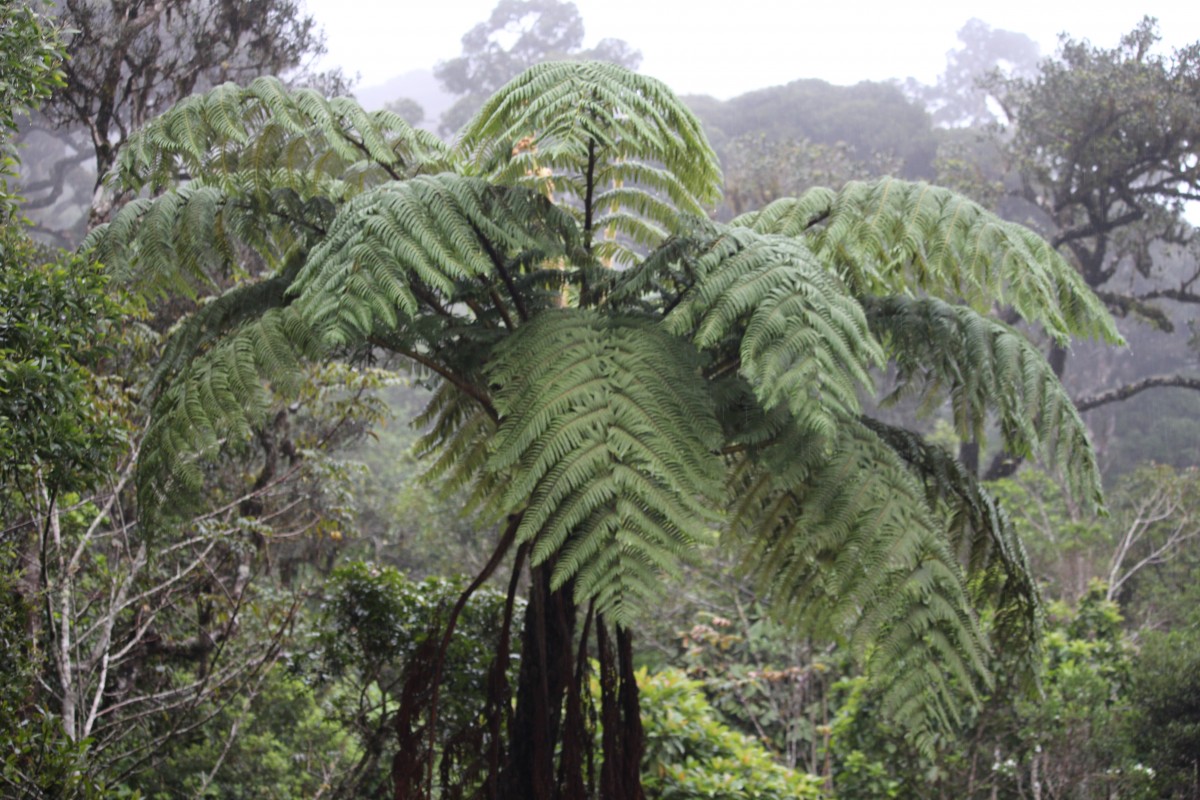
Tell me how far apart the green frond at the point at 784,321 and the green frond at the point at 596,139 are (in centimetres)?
40

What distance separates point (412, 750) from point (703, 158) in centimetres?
206

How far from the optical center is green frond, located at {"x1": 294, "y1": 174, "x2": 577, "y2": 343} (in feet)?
7.82

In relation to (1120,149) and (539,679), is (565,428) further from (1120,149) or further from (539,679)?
(1120,149)

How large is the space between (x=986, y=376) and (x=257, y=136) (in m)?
2.37

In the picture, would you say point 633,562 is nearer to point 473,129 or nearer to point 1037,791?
point 473,129

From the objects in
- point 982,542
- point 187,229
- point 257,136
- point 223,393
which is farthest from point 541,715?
point 257,136

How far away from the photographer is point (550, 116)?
8.73ft

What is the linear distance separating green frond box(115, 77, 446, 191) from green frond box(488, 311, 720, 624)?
880mm

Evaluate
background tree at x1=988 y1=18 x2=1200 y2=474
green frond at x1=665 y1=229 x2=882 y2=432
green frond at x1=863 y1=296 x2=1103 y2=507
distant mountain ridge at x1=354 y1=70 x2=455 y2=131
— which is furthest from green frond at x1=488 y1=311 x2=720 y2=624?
distant mountain ridge at x1=354 y1=70 x2=455 y2=131

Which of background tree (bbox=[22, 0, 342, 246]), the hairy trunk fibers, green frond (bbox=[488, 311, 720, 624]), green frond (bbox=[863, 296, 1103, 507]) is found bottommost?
the hairy trunk fibers

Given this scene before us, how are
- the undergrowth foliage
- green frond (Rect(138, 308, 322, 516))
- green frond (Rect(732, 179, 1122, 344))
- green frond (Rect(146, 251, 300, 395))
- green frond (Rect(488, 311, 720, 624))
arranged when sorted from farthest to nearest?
green frond (Rect(146, 251, 300, 395))
green frond (Rect(732, 179, 1122, 344))
green frond (Rect(138, 308, 322, 516))
the undergrowth foliage
green frond (Rect(488, 311, 720, 624))

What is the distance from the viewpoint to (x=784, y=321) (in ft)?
7.89

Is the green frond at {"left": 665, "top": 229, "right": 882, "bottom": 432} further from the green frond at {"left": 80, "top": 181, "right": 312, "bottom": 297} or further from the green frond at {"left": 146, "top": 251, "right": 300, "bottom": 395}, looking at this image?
the green frond at {"left": 146, "top": 251, "right": 300, "bottom": 395}

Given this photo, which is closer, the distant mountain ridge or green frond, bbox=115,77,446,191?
green frond, bbox=115,77,446,191
